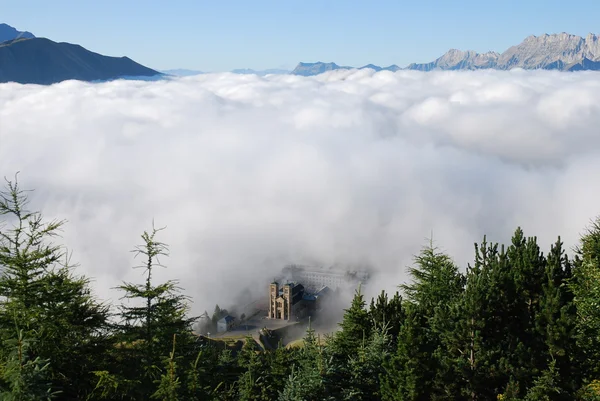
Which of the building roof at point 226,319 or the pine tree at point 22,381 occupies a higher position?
the pine tree at point 22,381

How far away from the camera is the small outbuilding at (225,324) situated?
146000 millimetres

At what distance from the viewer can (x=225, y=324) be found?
146 m

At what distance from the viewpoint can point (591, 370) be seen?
3019 cm

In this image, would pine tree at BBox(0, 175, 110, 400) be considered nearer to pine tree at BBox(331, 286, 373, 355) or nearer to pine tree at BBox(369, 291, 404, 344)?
pine tree at BBox(331, 286, 373, 355)

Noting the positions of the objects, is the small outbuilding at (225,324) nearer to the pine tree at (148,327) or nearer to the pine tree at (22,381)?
the pine tree at (148,327)

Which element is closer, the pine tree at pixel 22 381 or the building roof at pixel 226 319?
the pine tree at pixel 22 381

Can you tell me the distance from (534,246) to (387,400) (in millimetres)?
16601

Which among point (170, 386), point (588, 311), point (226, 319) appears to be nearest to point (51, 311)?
point (170, 386)

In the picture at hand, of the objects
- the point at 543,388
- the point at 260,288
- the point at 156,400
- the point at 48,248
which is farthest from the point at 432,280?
the point at 260,288

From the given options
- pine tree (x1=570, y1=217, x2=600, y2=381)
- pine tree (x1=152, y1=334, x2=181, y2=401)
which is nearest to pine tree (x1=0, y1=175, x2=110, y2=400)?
pine tree (x1=152, y1=334, x2=181, y2=401)

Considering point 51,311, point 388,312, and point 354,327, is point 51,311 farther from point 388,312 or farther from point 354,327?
point 388,312

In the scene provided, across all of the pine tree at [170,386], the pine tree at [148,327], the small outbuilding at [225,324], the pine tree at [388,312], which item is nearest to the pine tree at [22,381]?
the pine tree at [170,386]

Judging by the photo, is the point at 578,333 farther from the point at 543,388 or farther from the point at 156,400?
the point at 156,400

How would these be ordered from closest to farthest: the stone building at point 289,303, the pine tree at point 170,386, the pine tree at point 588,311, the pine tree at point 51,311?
the pine tree at point 170,386 < the pine tree at point 51,311 < the pine tree at point 588,311 < the stone building at point 289,303
